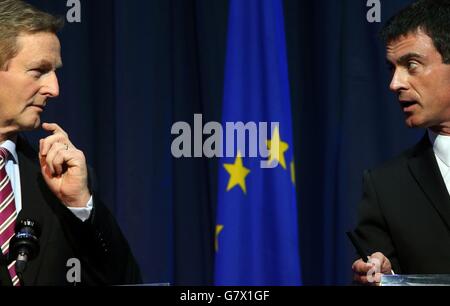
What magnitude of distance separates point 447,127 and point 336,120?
30.6 inches

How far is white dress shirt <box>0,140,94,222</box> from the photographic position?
184 cm

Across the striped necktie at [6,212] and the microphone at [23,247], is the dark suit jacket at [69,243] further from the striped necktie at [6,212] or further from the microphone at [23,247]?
the microphone at [23,247]

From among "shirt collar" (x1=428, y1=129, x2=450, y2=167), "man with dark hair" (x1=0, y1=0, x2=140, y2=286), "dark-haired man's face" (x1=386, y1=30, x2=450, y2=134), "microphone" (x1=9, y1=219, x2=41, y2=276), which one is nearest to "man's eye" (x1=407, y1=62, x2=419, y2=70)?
"dark-haired man's face" (x1=386, y1=30, x2=450, y2=134)

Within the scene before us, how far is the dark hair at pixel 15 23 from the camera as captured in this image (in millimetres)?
1889

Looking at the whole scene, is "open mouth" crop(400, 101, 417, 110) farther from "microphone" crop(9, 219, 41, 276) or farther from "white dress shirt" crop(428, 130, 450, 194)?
"microphone" crop(9, 219, 41, 276)

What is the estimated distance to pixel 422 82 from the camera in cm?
206

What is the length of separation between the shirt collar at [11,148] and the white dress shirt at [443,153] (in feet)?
3.67

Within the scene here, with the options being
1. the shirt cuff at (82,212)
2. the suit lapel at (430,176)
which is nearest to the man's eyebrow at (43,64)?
the shirt cuff at (82,212)

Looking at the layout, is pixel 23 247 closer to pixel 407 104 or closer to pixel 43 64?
pixel 43 64

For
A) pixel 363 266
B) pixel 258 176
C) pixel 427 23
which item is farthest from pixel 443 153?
pixel 258 176

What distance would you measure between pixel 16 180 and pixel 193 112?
109 cm

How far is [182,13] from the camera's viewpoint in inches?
115

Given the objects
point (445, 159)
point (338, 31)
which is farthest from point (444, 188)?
point (338, 31)
